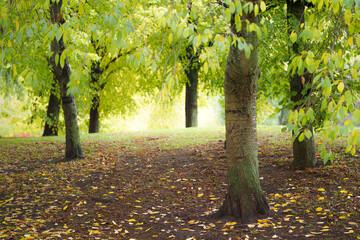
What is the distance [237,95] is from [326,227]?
84.5 inches

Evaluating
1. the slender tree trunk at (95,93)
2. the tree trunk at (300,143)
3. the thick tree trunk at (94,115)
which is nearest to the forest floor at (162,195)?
the tree trunk at (300,143)

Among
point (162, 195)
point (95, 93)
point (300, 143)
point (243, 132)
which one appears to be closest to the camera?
point (243, 132)

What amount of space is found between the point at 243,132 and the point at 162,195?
245 centimetres

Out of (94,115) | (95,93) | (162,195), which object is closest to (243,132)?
(162,195)

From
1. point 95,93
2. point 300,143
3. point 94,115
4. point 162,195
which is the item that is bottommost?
point 162,195

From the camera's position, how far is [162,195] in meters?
6.58

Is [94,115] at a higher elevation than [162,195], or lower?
higher

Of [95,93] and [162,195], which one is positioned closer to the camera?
[162,195]

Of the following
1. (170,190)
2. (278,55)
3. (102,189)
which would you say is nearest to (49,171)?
(102,189)

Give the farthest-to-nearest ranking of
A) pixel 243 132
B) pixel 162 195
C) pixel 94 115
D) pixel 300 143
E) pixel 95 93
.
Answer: pixel 94 115, pixel 95 93, pixel 300 143, pixel 162 195, pixel 243 132

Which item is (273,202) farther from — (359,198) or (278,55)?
(278,55)

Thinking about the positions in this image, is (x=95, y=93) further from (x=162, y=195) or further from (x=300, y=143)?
(x=300, y=143)

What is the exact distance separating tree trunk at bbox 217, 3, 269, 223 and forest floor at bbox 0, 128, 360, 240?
251 mm

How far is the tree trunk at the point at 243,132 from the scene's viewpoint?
4887 millimetres
